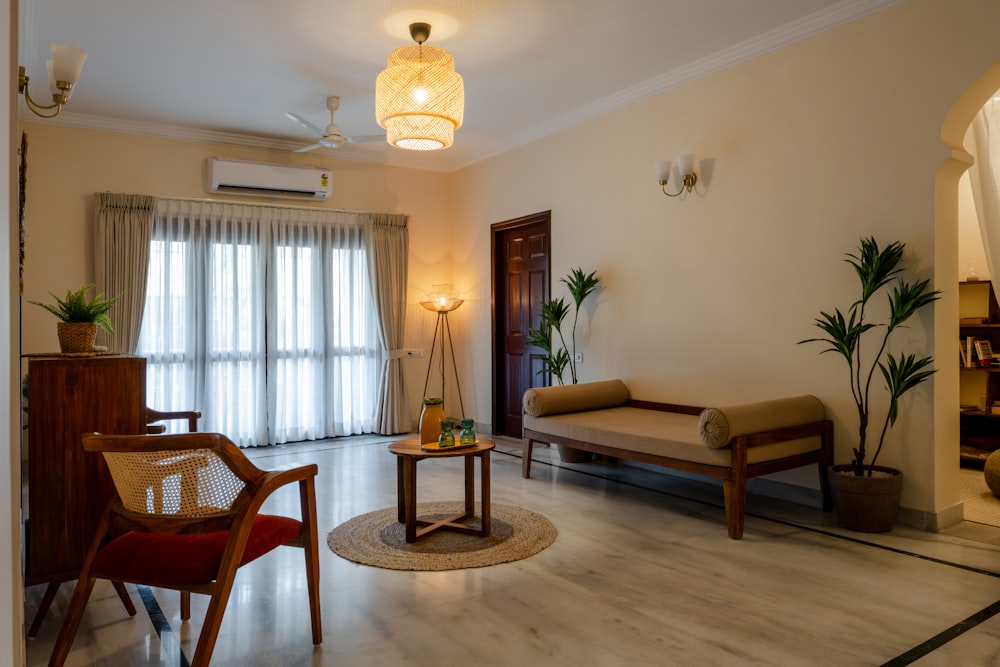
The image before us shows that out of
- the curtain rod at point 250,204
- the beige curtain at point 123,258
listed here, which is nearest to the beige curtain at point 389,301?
the curtain rod at point 250,204

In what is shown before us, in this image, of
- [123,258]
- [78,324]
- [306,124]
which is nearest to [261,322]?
[123,258]

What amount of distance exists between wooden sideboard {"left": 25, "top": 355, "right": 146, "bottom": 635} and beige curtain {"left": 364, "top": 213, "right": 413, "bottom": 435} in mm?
4350

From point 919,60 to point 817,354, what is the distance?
5.59 feet

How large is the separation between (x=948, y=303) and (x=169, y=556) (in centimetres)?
391

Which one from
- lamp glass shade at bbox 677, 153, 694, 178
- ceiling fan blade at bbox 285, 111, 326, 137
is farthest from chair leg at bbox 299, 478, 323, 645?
lamp glass shade at bbox 677, 153, 694, 178

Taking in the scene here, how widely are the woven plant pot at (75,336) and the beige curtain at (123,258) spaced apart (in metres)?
3.17

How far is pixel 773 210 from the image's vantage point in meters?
4.35

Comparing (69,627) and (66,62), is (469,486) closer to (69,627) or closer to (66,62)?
(69,627)

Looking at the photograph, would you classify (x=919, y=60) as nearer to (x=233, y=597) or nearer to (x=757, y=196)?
(x=757, y=196)

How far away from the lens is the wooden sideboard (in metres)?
2.50

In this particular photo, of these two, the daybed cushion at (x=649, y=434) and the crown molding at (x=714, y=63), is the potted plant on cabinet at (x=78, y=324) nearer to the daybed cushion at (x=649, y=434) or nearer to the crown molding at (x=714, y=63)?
the daybed cushion at (x=649, y=434)

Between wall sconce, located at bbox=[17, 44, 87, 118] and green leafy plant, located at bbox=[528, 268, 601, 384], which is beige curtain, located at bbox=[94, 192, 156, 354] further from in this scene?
green leafy plant, located at bbox=[528, 268, 601, 384]

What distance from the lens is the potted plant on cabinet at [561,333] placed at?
18.4 ft

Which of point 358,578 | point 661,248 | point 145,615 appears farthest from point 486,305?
point 145,615
